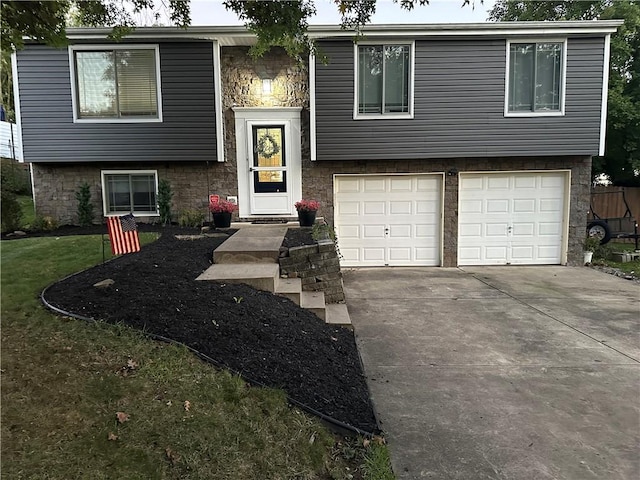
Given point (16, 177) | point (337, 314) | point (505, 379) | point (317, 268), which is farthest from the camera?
point (16, 177)

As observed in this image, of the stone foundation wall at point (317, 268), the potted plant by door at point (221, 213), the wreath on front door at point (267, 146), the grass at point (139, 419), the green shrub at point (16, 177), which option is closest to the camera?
the grass at point (139, 419)

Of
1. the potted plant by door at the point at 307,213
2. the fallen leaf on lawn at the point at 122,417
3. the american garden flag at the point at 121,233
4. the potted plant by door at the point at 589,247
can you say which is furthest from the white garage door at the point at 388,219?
the fallen leaf on lawn at the point at 122,417

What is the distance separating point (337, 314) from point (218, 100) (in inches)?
243

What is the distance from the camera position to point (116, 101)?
9695 mm

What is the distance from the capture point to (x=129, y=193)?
10.3 m

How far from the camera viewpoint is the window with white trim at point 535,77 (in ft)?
32.5

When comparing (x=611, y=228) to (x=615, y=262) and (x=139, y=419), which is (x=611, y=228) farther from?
(x=139, y=419)

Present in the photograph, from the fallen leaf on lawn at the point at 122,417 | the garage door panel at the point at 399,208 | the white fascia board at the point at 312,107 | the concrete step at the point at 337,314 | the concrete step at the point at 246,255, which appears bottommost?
the concrete step at the point at 337,314

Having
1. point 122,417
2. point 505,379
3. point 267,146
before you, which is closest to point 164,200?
point 267,146

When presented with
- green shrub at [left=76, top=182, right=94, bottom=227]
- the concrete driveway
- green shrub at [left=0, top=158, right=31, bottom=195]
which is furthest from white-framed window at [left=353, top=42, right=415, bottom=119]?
green shrub at [left=0, top=158, right=31, bottom=195]

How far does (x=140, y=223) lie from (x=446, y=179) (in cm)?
740

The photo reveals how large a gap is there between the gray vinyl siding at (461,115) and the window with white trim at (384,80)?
0.72 ft

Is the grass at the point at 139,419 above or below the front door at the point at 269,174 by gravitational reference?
below

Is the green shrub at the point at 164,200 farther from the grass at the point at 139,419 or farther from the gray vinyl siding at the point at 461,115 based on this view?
the grass at the point at 139,419
